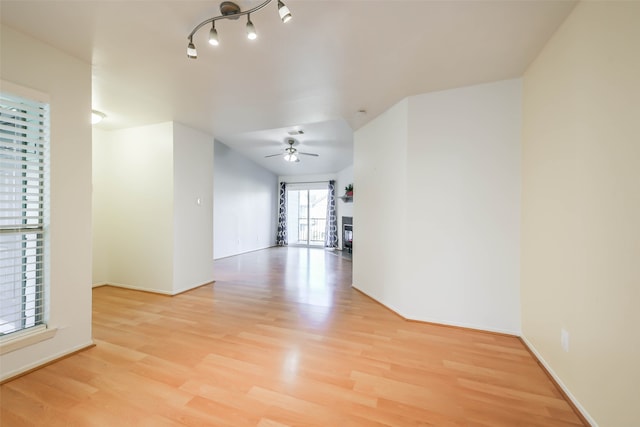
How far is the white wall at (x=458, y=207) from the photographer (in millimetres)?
2430

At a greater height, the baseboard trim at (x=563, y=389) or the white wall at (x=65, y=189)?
the white wall at (x=65, y=189)

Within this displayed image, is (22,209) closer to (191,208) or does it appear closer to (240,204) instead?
(191,208)

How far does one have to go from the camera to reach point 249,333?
2.46 metres

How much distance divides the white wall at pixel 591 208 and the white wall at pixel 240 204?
626 centimetres

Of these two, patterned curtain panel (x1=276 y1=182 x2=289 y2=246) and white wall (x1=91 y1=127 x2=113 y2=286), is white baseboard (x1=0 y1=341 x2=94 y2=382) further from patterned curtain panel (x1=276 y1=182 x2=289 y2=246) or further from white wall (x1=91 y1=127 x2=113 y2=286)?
patterned curtain panel (x1=276 y1=182 x2=289 y2=246)

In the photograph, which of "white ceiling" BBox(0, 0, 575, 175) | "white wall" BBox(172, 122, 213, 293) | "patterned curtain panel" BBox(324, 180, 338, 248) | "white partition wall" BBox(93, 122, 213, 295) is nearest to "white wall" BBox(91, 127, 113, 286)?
"white partition wall" BBox(93, 122, 213, 295)

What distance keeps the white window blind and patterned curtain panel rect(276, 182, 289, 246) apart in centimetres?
718

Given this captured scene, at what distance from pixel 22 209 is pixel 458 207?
12.4ft

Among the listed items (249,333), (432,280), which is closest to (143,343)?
(249,333)

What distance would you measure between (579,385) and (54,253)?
12.6ft

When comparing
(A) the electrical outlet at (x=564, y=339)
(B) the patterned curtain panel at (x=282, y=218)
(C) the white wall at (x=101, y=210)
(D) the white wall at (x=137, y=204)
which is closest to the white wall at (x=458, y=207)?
(A) the electrical outlet at (x=564, y=339)

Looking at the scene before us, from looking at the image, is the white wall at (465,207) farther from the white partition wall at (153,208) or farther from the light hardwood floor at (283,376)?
the white partition wall at (153,208)


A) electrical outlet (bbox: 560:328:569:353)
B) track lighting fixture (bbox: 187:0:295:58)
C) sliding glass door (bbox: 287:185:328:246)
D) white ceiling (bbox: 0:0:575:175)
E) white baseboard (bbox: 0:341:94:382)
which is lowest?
white baseboard (bbox: 0:341:94:382)

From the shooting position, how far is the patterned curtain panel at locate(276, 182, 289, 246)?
907 centimetres
